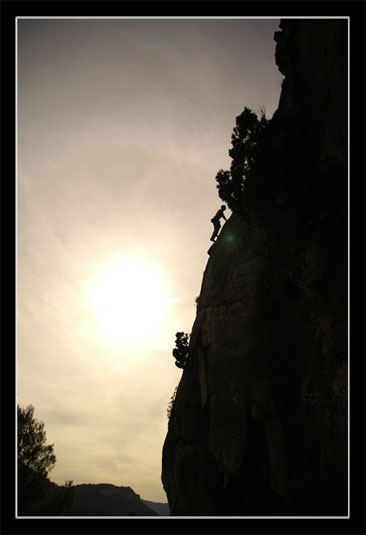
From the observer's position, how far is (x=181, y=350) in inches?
1150

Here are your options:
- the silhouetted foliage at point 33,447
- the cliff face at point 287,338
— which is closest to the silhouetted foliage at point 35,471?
the silhouetted foliage at point 33,447

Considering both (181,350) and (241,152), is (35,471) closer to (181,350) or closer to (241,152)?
(181,350)

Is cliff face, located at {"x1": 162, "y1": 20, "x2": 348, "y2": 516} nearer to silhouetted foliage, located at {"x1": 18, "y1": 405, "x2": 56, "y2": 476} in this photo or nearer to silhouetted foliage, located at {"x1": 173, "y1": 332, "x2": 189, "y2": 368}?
silhouetted foliage, located at {"x1": 173, "y1": 332, "x2": 189, "y2": 368}

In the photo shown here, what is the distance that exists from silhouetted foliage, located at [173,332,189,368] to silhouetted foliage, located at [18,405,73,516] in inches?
726

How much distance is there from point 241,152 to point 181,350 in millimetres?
18915

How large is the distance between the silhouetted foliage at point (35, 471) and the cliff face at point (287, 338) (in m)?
16.9

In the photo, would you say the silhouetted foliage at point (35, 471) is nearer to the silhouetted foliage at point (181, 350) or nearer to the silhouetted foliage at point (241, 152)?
the silhouetted foliage at point (181, 350)

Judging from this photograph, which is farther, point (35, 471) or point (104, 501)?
point (104, 501)

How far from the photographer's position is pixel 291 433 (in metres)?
14.3

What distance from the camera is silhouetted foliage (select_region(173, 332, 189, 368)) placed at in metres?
28.8

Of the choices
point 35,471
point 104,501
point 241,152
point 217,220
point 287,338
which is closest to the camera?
point 287,338

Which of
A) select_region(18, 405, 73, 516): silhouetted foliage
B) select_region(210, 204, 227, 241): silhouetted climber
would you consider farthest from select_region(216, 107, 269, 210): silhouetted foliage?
select_region(18, 405, 73, 516): silhouetted foliage

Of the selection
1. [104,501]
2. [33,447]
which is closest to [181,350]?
[33,447]

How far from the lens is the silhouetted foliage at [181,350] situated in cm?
2882
